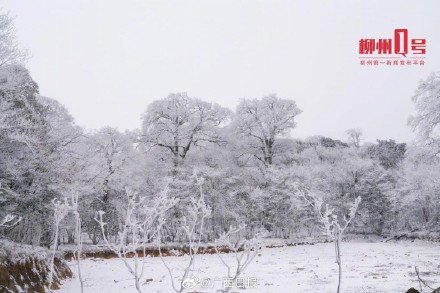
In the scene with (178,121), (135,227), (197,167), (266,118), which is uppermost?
(266,118)

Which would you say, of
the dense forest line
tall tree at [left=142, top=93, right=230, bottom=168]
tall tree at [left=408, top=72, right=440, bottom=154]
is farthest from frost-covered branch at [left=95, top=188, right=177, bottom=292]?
tall tree at [left=142, top=93, right=230, bottom=168]

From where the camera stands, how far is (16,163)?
10938 mm

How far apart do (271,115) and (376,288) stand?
20.2 metres

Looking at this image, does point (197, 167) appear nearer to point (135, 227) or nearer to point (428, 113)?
point (428, 113)

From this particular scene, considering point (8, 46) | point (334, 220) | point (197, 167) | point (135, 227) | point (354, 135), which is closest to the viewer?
point (135, 227)

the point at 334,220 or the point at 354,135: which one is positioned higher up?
the point at 354,135

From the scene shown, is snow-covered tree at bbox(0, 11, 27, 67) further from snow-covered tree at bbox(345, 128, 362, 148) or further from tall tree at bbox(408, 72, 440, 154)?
snow-covered tree at bbox(345, 128, 362, 148)

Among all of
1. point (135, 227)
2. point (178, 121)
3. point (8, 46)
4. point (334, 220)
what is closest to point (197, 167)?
point (178, 121)

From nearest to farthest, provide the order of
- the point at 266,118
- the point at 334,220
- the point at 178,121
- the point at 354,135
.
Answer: the point at 334,220
the point at 178,121
the point at 266,118
the point at 354,135

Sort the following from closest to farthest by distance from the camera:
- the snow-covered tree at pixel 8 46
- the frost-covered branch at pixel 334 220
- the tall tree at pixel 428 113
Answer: the frost-covered branch at pixel 334 220
the snow-covered tree at pixel 8 46
the tall tree at pixel 428 113

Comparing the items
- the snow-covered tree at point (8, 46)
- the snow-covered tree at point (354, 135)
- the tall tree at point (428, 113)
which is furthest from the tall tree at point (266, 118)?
the snow-covered tree at point (354, 135)

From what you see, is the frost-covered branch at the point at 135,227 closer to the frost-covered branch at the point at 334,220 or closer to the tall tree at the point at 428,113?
the frost-covered branch at the point at 334,220

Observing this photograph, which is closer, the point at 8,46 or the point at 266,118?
the point at 8,46

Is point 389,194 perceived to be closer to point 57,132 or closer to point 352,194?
point 352,194
